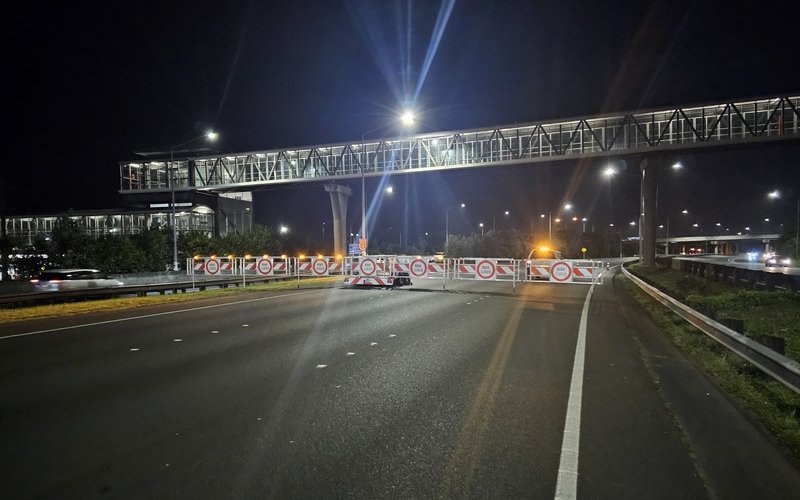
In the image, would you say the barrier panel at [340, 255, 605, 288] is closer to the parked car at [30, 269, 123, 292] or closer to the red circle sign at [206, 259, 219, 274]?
the red circle sign at [206, 259, 219, 274]

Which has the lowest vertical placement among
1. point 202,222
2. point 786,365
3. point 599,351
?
point 599,351

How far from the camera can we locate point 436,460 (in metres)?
4.50

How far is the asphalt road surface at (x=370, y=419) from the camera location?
412 centimetres

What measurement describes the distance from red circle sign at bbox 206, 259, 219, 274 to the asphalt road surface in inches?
639

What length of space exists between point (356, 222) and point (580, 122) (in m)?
69.1

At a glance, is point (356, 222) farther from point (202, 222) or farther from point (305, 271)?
point (305, 271)

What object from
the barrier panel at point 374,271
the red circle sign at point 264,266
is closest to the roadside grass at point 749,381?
the barrier panel at point 374,271

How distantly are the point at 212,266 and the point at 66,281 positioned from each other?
6842mm

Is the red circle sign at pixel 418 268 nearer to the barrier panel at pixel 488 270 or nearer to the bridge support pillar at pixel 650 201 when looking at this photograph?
the barrier panel at pixel 488 270

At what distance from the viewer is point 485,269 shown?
23875mm

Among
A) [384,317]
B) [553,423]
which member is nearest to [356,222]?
[384,317]

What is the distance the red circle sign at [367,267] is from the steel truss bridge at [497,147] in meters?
15.9

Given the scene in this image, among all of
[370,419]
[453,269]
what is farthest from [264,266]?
[370,419]

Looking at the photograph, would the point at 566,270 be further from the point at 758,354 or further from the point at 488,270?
the point at 758,354
